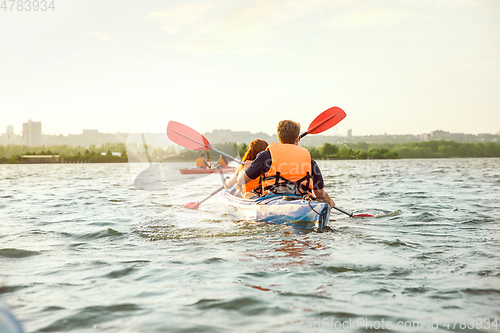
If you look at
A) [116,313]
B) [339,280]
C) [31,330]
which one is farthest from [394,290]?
[31,330]

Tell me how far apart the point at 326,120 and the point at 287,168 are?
2.87 m

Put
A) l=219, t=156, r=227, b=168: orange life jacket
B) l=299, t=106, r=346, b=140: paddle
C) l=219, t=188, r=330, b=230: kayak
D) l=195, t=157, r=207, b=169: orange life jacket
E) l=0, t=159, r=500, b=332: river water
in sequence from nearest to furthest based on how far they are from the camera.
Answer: l=0, t=159, r=500, b=332: river water
l=219, t=188, r=330, b=230: kayak
l=299, t=106, r=346, b=140: paddle
l=219, t=156, r=227, b=168: orange life jacket
l=195, t=157, r=207, b=169: orange life jacket

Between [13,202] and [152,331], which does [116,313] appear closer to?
[152,331]

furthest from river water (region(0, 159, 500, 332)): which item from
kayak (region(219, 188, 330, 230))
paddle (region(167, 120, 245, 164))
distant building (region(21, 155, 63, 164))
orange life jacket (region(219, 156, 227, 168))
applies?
distant building (region(21, 155, 63, 164))

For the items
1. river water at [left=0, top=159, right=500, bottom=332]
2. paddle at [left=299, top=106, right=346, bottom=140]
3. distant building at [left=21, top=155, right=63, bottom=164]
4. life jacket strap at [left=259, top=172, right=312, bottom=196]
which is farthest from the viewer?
distant building at [left=21, top=155, right=63, bottom=164]

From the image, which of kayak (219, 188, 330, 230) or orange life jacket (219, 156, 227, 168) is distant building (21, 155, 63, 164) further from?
kayak (219, 188, 330, 230)

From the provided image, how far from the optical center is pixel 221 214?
326 inches

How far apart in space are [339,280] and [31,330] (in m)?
2.56

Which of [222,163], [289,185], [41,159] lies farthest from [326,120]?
[41,159]

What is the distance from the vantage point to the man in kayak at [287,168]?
19.7 ft

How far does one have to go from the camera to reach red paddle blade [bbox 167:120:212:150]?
9469 mm

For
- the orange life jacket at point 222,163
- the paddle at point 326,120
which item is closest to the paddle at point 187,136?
the paddle at point 326,120

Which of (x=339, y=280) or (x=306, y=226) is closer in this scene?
(x=339, y=280)

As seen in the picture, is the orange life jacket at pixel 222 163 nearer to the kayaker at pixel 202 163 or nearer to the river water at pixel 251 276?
the kayaker at pixel 202 163
